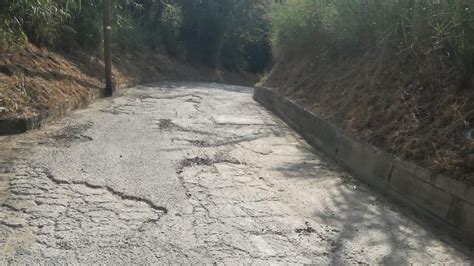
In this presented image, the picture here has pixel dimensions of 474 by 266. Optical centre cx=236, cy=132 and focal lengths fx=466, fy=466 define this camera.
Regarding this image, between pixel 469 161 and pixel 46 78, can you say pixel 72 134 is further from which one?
pixel 469 161

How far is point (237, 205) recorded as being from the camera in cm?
446

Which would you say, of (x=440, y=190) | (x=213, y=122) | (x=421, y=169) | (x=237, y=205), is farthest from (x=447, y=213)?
(x=213, y=122)

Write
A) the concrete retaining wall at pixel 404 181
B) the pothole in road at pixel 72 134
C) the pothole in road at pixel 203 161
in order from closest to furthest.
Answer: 1. the concrete retaining wall at pixel 404 181
2. the pothole in road at pixel 203 161
3. the pothole in road at pixel 72 134

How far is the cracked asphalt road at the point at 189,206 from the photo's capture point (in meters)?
3.53

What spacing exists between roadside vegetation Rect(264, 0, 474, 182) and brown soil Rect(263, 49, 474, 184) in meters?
0.01

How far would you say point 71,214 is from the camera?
4.02 meters

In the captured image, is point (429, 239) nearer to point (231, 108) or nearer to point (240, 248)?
point (240, 248)

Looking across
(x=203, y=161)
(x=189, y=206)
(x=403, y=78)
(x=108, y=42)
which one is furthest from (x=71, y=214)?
(x=108, y=42)

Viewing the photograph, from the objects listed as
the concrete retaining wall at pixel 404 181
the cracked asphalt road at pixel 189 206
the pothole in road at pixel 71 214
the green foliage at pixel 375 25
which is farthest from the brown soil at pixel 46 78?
the green foliage at pixel 375 25

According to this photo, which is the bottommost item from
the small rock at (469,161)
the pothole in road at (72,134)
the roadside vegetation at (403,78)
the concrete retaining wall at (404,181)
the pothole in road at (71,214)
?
the pothole in road at (72,134)

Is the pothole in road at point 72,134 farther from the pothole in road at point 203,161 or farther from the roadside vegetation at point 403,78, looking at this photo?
the roadside vegetation at point 403,78

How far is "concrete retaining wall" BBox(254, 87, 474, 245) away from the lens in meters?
3.98

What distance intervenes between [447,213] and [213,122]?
5.23m

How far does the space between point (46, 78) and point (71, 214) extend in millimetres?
6072
